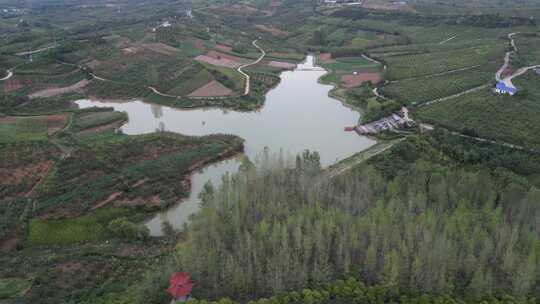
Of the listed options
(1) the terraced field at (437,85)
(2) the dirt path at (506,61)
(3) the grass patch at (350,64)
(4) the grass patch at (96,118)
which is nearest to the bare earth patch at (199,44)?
(3) the grass patch at (350,64)

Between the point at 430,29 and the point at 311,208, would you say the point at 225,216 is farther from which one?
the point at 430,29

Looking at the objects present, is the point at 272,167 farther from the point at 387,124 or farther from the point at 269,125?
the point at 387,124

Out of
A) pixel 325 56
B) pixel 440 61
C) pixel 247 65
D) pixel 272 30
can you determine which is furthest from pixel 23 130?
pixel 272 30

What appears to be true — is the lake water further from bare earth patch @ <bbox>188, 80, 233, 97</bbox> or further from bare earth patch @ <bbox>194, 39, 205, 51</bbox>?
bare earth patch @ <bbox>194, 39, 205, 51</bbox>

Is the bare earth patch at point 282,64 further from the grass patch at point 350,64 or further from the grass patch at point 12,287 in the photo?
the grass patch at point 12,287

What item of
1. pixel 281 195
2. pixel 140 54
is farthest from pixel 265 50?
pixel 281 195

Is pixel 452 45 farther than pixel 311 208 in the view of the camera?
Yes
